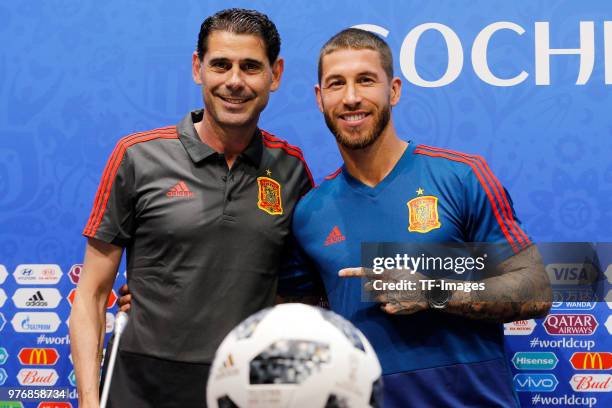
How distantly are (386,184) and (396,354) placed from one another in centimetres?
38

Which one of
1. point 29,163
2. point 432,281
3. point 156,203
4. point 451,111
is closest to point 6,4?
point 29,163

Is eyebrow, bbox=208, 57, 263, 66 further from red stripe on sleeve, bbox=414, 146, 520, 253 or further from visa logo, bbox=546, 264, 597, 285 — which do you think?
visa logo, bbox=546, 264, 597, 285

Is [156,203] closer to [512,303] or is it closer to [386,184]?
[386,184]

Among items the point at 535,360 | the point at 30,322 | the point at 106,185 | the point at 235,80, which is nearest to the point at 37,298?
the point at 30,322

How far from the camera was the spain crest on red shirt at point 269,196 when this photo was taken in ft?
5.73

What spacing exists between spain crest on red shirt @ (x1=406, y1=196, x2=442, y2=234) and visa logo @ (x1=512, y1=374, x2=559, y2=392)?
0.73m

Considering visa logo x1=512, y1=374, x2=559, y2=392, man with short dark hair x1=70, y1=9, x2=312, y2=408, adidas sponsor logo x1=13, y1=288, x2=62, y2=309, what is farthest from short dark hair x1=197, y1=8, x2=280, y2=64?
visa logo x1=512, y1=374, x2=559, y2=392

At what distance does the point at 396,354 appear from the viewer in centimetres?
153

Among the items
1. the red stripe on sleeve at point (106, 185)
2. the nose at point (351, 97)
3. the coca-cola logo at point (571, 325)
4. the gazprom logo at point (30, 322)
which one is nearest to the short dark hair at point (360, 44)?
the nose at point (351, 97)

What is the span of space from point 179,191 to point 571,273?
1.09m

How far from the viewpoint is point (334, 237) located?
1638 mm

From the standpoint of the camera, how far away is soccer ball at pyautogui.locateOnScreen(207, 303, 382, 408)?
84cm

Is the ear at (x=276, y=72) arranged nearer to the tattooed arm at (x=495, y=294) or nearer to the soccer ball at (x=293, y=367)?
the tattooed arm at (x=495, y=294)

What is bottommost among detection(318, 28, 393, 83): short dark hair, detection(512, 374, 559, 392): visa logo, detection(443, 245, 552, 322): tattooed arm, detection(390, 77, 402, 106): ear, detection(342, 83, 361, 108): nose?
detection(512, 374, 559, 392): visa logo
